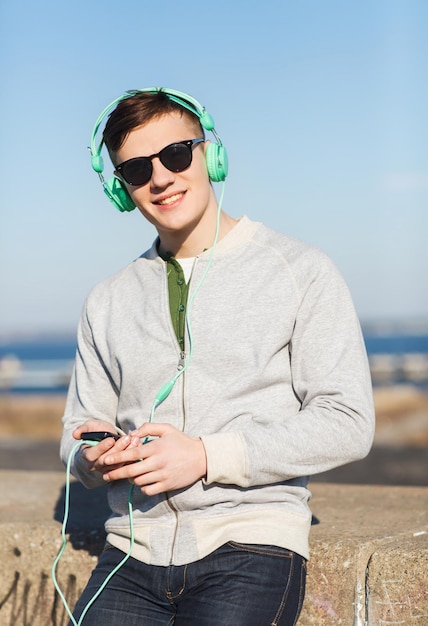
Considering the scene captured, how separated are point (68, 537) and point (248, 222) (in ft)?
5.42

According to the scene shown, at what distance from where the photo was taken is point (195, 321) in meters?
2.92

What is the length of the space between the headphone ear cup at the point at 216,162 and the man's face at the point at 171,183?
0.10 ft

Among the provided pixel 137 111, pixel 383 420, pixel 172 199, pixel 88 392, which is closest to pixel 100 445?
pixel 88 392

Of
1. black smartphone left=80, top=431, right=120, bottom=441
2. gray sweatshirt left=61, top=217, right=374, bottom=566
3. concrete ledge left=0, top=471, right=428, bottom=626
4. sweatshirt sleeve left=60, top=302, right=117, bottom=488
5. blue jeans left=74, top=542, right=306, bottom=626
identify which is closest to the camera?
blue jeans left=74, top=542, right=306, bottom=626

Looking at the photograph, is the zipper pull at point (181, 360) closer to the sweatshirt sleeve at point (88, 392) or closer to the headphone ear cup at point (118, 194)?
the sweatshirt sleeve at point (88, 392)

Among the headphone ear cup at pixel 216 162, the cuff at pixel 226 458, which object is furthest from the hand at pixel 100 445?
the headphone ear cup at pixel 216 162

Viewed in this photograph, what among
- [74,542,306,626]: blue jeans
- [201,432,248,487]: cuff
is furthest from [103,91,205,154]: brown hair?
[74,542,306,626]: blue jeans

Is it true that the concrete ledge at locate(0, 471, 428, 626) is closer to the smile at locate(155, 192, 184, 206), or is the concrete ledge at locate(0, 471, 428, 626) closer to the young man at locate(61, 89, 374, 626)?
the young man at locate(61, 89, 374, 626)

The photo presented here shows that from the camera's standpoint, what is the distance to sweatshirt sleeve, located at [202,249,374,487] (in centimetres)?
262

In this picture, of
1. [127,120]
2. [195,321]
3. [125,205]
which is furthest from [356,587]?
[127,120]

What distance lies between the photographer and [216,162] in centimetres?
307

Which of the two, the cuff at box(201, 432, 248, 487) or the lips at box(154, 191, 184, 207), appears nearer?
the cuff at box(201, 432, 248, 487)

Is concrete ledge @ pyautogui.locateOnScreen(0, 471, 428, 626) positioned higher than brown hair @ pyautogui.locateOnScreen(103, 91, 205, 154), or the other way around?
brown hair @ pyautogui.locateOnScreen(103, 91, 205, 154)

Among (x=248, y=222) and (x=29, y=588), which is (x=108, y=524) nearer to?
(x=29, y=588)
